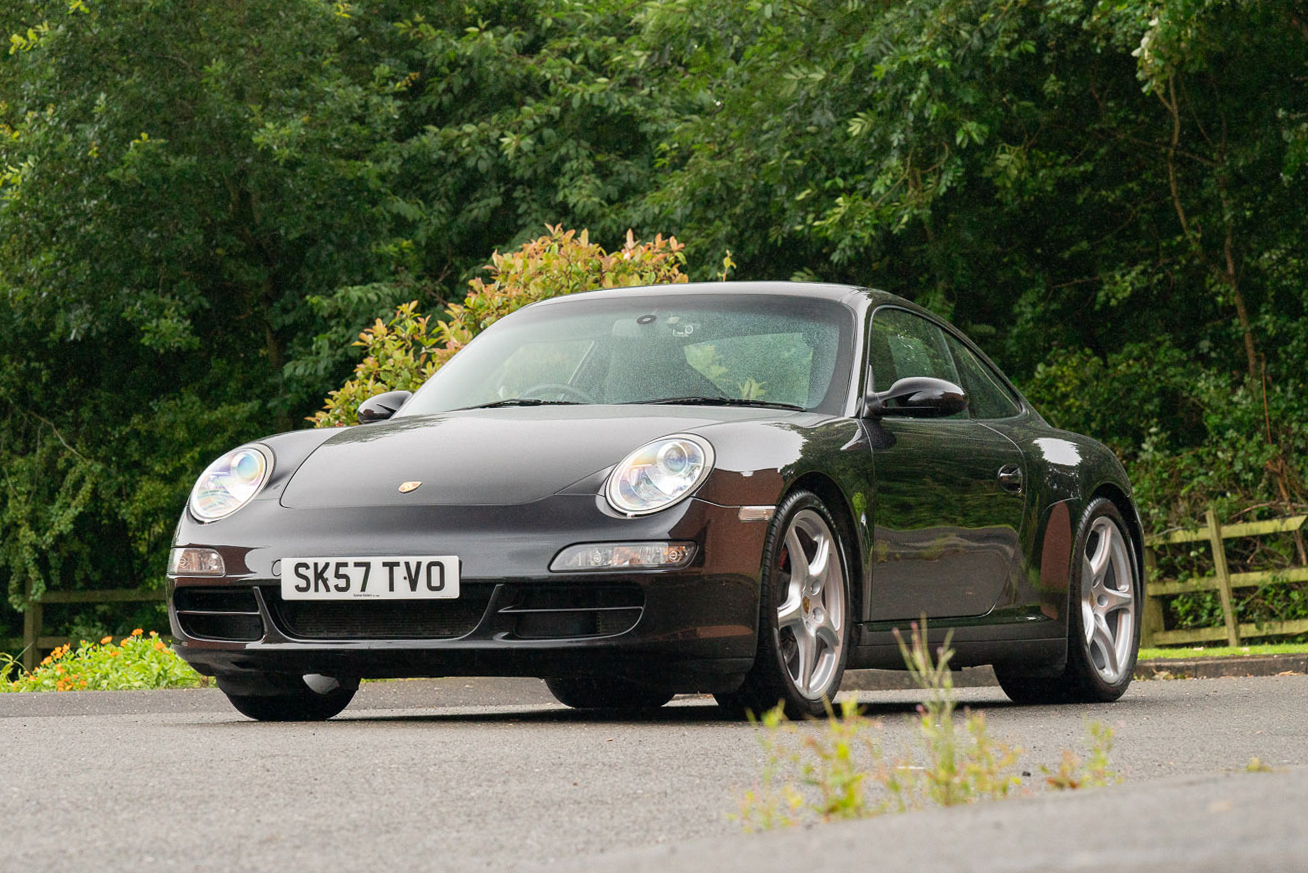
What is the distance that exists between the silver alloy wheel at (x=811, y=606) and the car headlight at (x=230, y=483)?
1742 millimetres

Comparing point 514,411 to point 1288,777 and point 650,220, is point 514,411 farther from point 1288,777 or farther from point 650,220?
point 650,220

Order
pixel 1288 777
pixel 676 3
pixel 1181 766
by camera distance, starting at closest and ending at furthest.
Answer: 1. pixel 1288 777
2. pixel 1181 766
3. pixel 676 3

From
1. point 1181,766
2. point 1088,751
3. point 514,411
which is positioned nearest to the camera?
point 1181,766

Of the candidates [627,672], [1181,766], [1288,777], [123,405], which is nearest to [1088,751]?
[1181,766]

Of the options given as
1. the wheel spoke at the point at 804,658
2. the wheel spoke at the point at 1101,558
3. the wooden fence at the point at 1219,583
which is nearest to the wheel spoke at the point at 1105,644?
the wheel spoke at the point at 1101,558

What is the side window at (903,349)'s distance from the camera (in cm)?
753

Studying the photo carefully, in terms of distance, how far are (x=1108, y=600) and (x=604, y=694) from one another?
2099 millimetres

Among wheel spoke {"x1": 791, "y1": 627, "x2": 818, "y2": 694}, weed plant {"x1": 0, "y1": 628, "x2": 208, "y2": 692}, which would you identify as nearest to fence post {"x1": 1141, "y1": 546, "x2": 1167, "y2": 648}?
weed plant {"x1": 0, "y1": 628, "x2": 208, "y2": 692}

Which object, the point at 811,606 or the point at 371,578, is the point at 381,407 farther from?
the point at 811,606

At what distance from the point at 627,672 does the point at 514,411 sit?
1.26 meters

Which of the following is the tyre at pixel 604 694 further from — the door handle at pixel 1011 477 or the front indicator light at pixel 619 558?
the front indicator light at pixel 619 558

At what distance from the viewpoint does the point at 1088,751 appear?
18.8 ft

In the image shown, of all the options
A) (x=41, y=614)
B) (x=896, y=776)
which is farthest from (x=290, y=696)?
(x=41, y=614)

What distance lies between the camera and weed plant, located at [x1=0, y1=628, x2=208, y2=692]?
10281mm
